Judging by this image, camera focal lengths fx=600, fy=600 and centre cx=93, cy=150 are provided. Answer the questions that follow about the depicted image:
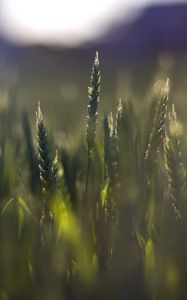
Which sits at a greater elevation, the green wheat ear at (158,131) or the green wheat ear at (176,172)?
the green wheat ear at (158,131)

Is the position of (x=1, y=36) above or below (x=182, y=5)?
below

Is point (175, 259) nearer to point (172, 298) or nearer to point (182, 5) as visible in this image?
point (172, 298)

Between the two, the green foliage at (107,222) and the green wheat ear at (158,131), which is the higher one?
the green wheat ear at (158,131)

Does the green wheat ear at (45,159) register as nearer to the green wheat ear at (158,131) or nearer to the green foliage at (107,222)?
the green foliage at (107,222)

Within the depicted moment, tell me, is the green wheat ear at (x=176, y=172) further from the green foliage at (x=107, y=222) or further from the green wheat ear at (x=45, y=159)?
the green wheat ear at (x=45, y=159)

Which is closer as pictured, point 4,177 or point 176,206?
point 176,206

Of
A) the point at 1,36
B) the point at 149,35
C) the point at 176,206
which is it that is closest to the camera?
the point at 176,206

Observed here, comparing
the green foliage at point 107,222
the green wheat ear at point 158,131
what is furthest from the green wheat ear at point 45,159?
the green wheat ear at point 158,131

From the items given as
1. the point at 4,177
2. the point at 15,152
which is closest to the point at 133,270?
the point at 4,177
